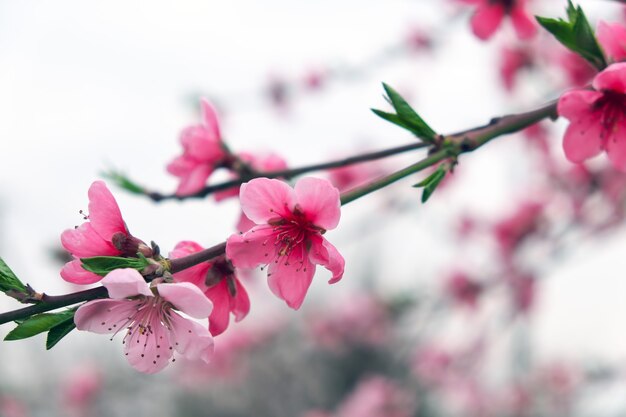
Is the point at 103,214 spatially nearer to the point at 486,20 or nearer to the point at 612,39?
the point at 612,39

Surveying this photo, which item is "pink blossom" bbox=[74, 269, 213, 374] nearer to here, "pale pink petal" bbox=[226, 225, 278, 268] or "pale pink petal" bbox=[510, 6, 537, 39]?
"pale pink petal" bbox=[226, 225, 278, 268]

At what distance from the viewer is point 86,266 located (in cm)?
82

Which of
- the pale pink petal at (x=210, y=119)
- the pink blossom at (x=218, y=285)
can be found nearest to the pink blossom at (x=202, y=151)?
the pale pink petal at (x=210, y=119)

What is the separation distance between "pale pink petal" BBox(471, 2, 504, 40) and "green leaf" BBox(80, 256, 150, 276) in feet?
3.89

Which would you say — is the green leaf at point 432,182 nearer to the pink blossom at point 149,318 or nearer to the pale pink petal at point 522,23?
the pink blossom at point 149,318

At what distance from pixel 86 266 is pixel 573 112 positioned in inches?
33.6

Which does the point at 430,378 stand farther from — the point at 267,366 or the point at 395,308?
the point at 267,366

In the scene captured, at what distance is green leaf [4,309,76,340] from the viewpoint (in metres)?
0.82

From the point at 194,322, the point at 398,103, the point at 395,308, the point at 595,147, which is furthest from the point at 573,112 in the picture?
the point at 395,308

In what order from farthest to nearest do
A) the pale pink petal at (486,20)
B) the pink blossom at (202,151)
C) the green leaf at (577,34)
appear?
1. the pale pink petal at (486,20)
2. the pink blossom at (202,151)
3. the green leaf at (577,34)

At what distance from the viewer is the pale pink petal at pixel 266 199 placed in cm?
95

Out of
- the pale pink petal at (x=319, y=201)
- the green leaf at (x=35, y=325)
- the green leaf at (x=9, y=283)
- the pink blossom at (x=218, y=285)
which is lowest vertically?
the green leaf at (x=35, y=325)

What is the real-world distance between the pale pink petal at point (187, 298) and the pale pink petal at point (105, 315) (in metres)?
0.09

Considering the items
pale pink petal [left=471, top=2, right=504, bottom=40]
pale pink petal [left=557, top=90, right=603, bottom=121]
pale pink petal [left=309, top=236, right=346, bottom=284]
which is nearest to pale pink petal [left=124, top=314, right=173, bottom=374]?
pale pink petal [left=309, top=236, right=346, bottom=284]
